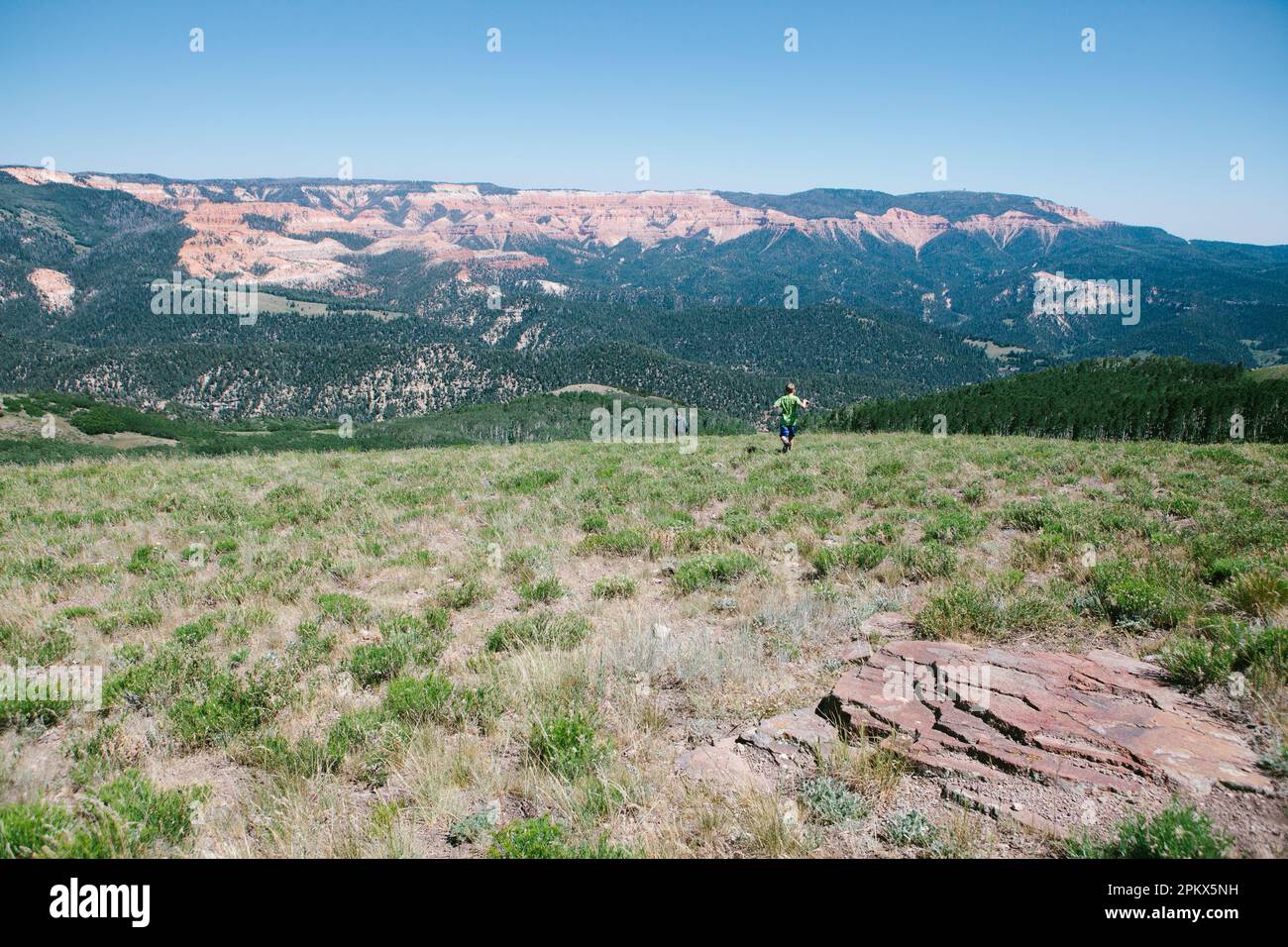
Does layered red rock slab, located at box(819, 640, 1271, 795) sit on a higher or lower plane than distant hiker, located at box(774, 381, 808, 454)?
lower

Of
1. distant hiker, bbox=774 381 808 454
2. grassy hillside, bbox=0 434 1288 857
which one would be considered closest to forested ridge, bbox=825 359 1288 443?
distant hiker, bbox=774 381 808 454

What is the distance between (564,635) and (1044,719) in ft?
15.9

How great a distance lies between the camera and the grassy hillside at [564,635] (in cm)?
399

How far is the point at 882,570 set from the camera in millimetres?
8961

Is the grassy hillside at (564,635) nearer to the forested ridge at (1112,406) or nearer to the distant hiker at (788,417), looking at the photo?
the distant hiker at (788,417)

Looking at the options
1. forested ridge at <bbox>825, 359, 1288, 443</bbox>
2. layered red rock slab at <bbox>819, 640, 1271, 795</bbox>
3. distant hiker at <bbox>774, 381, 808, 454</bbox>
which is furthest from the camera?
forested ridge at <bbox>825, 359, 1288, 443</bbox>

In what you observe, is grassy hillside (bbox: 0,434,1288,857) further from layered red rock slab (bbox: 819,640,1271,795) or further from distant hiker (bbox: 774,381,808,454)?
distant hiker (bbox: 774,381,808,454)

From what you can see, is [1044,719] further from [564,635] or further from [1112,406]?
[1112,406]

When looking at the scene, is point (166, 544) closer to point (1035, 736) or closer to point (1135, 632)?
point (1035, 736)

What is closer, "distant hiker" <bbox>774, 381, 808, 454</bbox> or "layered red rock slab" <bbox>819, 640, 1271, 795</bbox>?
"layered red rock slab" <bbox>819, 640, 1271, 795</bbox>

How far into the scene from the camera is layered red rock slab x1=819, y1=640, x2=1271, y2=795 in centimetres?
394

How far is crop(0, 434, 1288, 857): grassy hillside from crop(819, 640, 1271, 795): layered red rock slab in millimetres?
215
